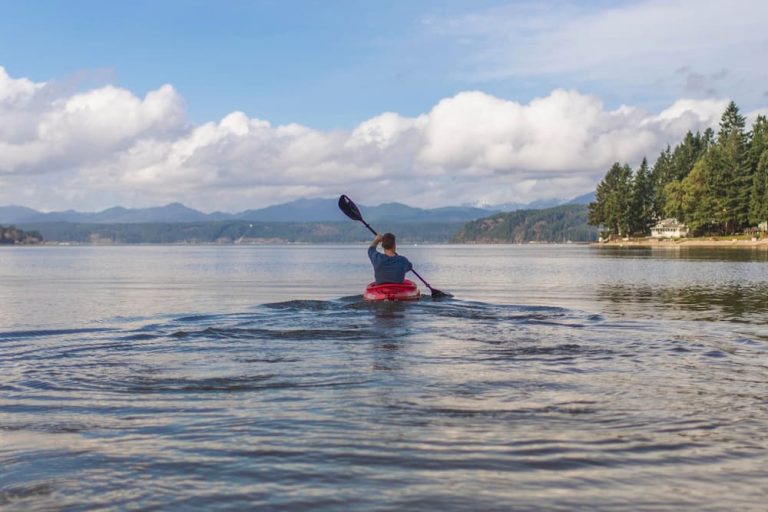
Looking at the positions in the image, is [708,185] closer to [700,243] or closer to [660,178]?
[700,243]

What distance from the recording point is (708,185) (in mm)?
136875

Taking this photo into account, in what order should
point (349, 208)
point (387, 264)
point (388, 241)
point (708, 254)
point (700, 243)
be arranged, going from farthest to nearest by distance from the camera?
point (700, 243), point (708, 254), point (349, 208), point (387, 264), point (388, 241)

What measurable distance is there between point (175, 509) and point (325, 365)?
7.51 metres

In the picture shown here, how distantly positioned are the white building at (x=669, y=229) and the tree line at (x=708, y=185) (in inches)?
84.4

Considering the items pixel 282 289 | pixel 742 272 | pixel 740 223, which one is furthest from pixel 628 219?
pixel 282 289

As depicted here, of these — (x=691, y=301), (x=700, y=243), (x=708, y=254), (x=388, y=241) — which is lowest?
(x=691, y=301)

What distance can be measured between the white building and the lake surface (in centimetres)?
16374

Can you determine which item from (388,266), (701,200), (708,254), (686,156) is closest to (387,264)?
(388,266)

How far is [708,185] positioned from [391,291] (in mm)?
127323

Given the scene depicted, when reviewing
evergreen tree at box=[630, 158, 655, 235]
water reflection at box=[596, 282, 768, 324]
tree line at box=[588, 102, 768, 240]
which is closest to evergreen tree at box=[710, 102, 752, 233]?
tree line at box=[588, 102, 768, 240]

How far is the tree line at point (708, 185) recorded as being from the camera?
133125mm

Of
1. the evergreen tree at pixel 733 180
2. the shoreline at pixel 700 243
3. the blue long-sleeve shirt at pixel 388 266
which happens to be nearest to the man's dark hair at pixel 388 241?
the blue long-sleeve shirt at pixel 388 266

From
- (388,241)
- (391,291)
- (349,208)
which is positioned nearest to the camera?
(388,241)

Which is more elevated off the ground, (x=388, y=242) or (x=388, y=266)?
(x=388, y=242)
